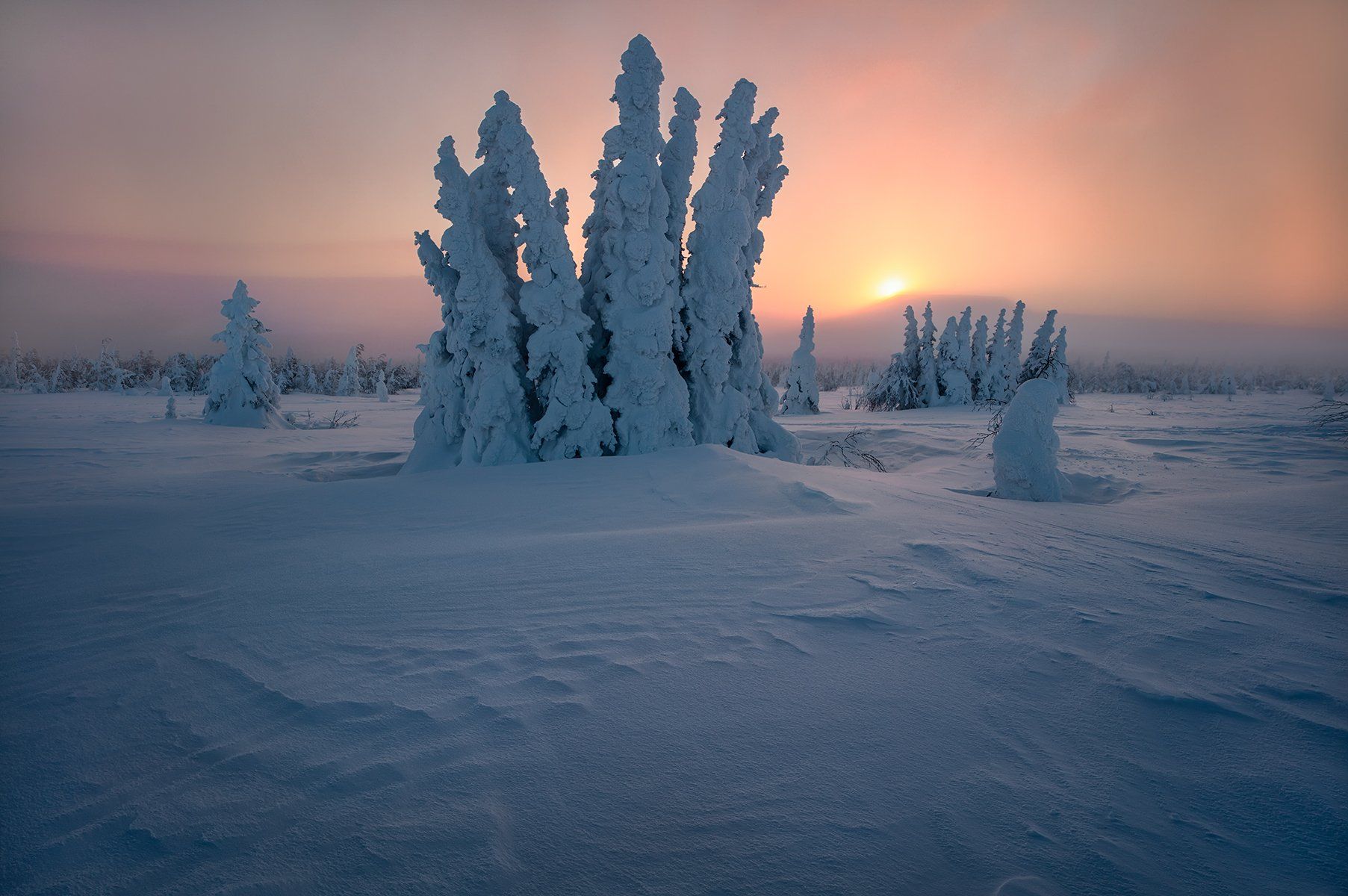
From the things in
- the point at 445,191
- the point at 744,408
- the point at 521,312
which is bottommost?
the point at 744,408

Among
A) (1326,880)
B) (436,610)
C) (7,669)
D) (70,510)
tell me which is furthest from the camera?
(70,510)

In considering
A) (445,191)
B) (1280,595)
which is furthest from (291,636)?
(445,191)

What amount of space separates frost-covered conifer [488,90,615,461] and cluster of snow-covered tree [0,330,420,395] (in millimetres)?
32377

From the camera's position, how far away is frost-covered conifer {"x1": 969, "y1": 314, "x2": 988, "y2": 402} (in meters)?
28.8

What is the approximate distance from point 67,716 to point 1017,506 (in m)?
7.09

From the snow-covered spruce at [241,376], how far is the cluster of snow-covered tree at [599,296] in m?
10.7

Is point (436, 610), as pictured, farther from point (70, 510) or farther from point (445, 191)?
point (445, 191)

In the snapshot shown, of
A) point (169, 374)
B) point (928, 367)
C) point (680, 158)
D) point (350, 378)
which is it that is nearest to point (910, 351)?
point (928, 367)

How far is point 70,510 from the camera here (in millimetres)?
5168

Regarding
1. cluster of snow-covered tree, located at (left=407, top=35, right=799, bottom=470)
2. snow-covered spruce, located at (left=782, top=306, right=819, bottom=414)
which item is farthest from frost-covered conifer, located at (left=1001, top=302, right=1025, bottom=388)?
cluster of snow-covered tree, located at (left=407, top=35, right=799, bottom=470)

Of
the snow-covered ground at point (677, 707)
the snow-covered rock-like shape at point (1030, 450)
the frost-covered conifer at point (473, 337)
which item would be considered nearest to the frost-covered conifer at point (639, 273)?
the frost-covered conifer at point (473, 337)

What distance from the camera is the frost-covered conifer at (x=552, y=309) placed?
335 inches

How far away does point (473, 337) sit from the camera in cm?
899

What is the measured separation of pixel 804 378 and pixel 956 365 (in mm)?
9358
